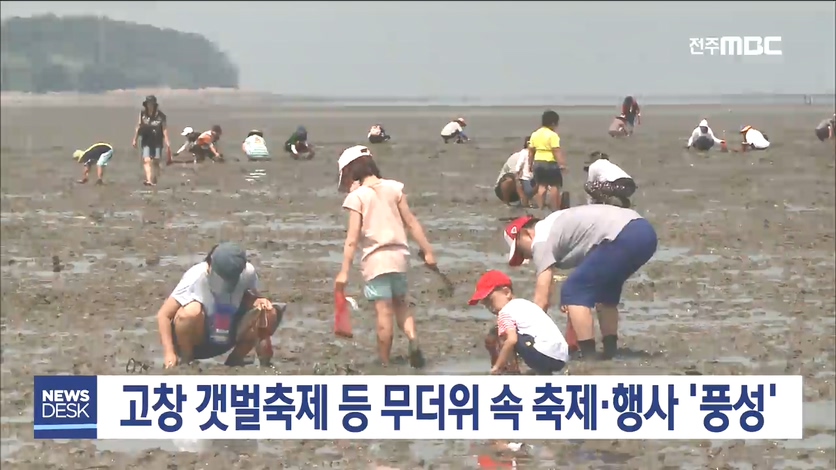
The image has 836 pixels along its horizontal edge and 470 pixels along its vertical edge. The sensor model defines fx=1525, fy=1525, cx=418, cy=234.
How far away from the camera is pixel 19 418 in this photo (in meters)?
8.57

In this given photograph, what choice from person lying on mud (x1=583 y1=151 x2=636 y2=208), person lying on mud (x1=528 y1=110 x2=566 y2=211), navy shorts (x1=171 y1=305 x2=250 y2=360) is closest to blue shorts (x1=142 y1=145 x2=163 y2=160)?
person lying on mud (x1=528 y1=110 x2=566 y2=211)

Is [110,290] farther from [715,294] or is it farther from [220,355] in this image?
[715,294]

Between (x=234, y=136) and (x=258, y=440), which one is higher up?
(x=234, y=136)

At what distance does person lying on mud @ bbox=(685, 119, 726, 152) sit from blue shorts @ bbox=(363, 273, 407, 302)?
75.1 ft

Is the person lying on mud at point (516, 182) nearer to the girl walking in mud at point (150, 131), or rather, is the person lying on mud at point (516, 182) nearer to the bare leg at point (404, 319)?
the girl walking in mud at point (150, 131)

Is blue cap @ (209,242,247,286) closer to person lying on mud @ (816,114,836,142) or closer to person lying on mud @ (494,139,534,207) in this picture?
person lying on mud @ (494,139,534,207)

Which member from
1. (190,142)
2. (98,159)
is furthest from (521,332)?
(190,142)

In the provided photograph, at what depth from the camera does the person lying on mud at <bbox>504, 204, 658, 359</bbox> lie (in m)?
9.16

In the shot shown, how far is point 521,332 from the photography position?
27.9 ft

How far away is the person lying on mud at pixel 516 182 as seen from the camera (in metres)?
18.7

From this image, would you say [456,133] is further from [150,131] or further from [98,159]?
[150,131]

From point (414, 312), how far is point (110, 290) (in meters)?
2.95

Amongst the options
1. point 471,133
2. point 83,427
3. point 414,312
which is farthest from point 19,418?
point 471,133

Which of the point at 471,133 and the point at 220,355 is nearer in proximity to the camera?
the point at 220,355
